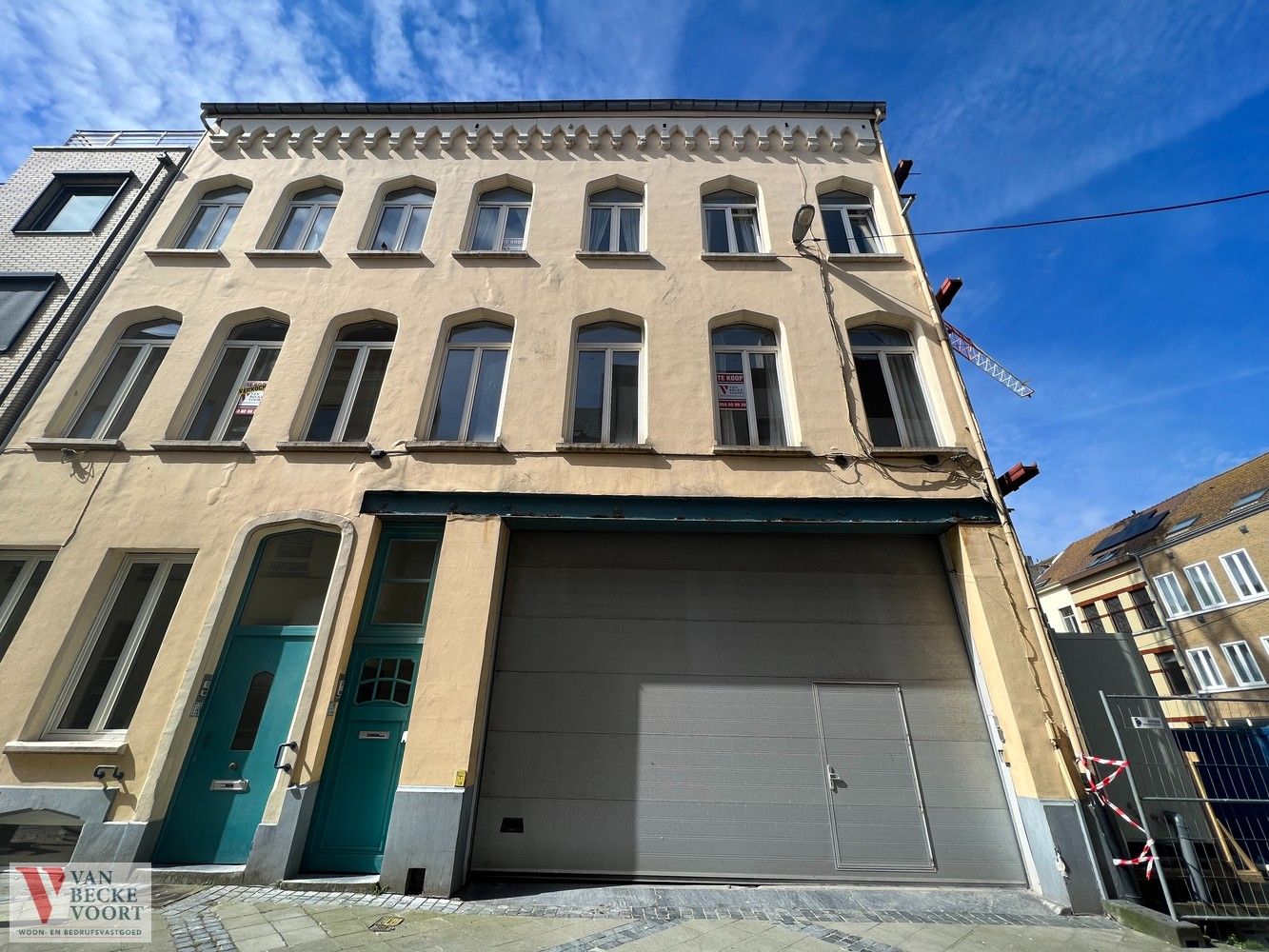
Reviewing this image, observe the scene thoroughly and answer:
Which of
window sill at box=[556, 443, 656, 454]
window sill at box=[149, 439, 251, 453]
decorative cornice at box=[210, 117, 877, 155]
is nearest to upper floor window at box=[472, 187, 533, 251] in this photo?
decorative cornice at box=[210, 117, 877, 155]

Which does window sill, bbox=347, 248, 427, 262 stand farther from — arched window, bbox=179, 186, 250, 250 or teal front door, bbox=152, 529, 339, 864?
teal front door, bbox=152, 529, 339, 864

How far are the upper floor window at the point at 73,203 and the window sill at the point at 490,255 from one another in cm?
681

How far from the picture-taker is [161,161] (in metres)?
9.82

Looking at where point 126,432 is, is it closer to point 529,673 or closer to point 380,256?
point 380,256

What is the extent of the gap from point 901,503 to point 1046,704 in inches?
101

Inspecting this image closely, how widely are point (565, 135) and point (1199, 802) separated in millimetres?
12955

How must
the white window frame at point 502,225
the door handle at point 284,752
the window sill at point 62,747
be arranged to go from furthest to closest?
the white window frame at point 502,225 → the window sill at point 62,747 → the door handle at point 284,752

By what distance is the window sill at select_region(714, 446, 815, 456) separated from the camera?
6.89m

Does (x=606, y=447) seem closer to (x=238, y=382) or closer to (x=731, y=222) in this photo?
(x=731, y=222)

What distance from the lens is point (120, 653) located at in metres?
6.15

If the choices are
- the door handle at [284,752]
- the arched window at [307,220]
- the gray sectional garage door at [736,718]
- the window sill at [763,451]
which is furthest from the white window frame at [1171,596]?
the arched window at [307,220]

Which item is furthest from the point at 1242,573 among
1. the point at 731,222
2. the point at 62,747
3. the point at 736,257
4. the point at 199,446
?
the point at 62,747

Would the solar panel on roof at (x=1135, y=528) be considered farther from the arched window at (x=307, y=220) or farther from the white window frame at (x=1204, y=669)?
the arched window at (x=307, y=220)

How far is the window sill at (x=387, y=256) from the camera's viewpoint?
27.9 ft
